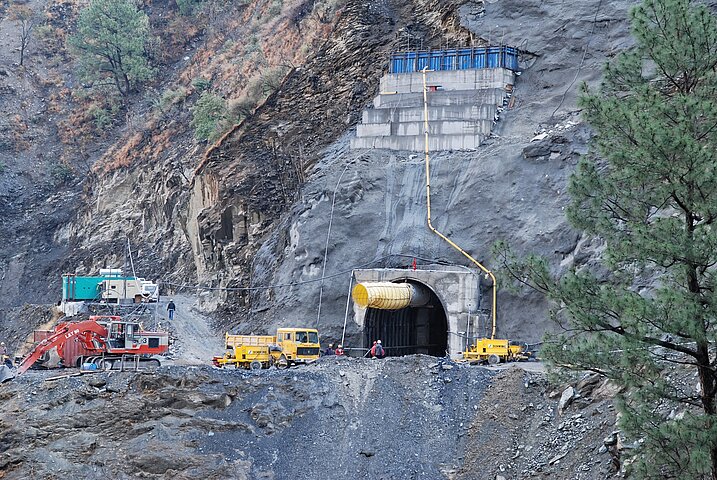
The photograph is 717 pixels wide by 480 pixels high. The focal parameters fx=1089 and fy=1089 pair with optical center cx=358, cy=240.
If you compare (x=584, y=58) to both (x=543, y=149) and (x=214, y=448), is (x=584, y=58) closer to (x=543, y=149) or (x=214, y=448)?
(x=543, y=149)

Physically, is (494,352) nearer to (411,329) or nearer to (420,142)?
(411,329)

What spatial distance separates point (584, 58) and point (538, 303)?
11.8 metres

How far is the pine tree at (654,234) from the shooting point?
1716cm

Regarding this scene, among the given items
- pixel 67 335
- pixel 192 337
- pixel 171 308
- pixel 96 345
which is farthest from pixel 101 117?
pixel 96 345

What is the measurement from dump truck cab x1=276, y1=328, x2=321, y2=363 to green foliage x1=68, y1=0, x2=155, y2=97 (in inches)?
1580

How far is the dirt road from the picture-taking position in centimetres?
3875

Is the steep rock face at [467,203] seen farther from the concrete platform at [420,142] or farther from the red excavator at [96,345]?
the red excavator at [96,345]

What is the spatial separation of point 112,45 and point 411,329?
3730cm

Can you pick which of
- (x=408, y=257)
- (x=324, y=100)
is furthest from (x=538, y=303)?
(x=324, y=100)

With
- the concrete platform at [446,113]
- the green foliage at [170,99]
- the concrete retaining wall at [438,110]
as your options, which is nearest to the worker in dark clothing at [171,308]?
the concrete retaining wall at [438,110]

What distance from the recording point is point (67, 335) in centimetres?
3556

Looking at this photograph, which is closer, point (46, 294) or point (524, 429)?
point (524, 429)

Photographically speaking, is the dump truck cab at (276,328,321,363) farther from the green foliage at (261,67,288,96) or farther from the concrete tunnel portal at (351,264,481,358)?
the green foliage at (261,67,288,96)

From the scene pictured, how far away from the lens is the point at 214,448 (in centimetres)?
2867
